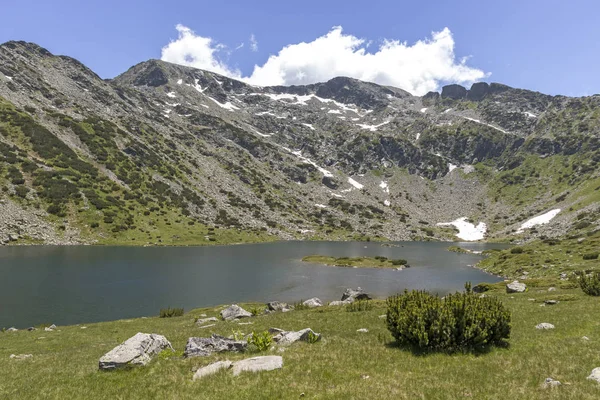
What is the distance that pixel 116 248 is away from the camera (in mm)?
125812

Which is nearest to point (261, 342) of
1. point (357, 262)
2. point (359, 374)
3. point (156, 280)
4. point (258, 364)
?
point (258, 364)

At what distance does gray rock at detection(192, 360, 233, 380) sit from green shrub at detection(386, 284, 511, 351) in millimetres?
8418

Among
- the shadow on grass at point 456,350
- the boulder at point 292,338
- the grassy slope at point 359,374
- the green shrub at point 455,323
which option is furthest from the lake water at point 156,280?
the green shrub at point 455,323

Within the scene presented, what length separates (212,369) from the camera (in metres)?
14.6

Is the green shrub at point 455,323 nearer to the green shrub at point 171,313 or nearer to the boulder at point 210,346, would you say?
the boulder at point 210,346

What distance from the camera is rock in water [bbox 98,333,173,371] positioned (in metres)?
16.0

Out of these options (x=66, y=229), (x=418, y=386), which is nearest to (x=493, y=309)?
(x=418, y=386)

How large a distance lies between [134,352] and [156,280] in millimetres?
63108

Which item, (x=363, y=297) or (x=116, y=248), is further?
(x=116, y=248)

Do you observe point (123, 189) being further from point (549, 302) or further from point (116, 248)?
point (549, 302)

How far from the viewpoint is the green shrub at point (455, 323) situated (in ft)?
54.2

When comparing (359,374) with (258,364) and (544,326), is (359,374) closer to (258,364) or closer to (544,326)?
(258,364)

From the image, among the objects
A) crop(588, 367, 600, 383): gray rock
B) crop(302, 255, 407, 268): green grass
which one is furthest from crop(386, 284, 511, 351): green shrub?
crop(302, 255, 407, 268): green grass

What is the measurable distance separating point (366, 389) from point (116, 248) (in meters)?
133
